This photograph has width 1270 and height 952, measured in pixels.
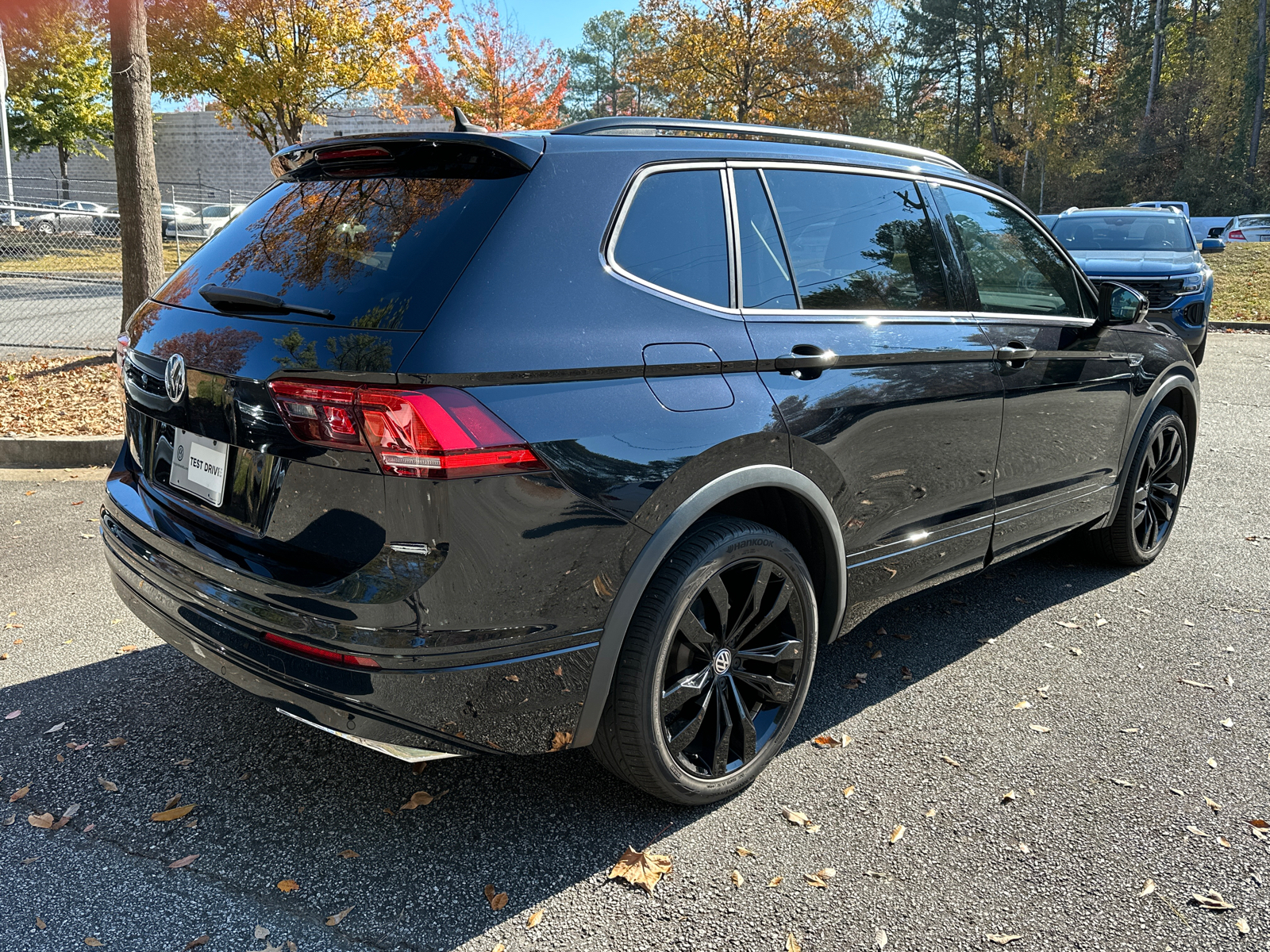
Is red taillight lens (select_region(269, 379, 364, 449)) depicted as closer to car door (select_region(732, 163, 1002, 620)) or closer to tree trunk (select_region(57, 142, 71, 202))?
car door (select_region(732, 163, 1002, 620))

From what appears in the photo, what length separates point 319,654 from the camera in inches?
90.7

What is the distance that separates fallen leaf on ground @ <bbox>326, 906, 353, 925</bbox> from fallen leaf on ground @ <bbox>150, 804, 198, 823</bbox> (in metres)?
0.66

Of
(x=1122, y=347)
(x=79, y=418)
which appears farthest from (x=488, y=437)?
(x=79, y=418)

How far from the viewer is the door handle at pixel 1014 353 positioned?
11.9 ft

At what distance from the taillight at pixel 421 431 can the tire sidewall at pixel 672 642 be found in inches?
24.9

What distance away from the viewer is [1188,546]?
5.43 metres

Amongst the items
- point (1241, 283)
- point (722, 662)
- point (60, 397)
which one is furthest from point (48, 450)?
point (1241, 283)

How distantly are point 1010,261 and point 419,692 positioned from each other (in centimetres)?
291

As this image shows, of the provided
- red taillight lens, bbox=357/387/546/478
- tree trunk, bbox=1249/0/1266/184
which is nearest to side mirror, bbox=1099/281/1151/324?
red taillight lens, bbox=357/387/546/478

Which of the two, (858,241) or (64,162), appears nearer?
(858,241)

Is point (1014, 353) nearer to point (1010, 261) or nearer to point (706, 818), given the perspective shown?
point (1010, 261)

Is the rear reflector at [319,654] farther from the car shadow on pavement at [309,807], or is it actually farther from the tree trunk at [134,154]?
the tree trunk at [134,154]

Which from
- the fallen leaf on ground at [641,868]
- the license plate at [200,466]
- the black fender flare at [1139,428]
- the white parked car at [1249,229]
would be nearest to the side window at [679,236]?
the license plate at [200,466]

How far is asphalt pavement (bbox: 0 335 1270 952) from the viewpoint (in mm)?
2420
